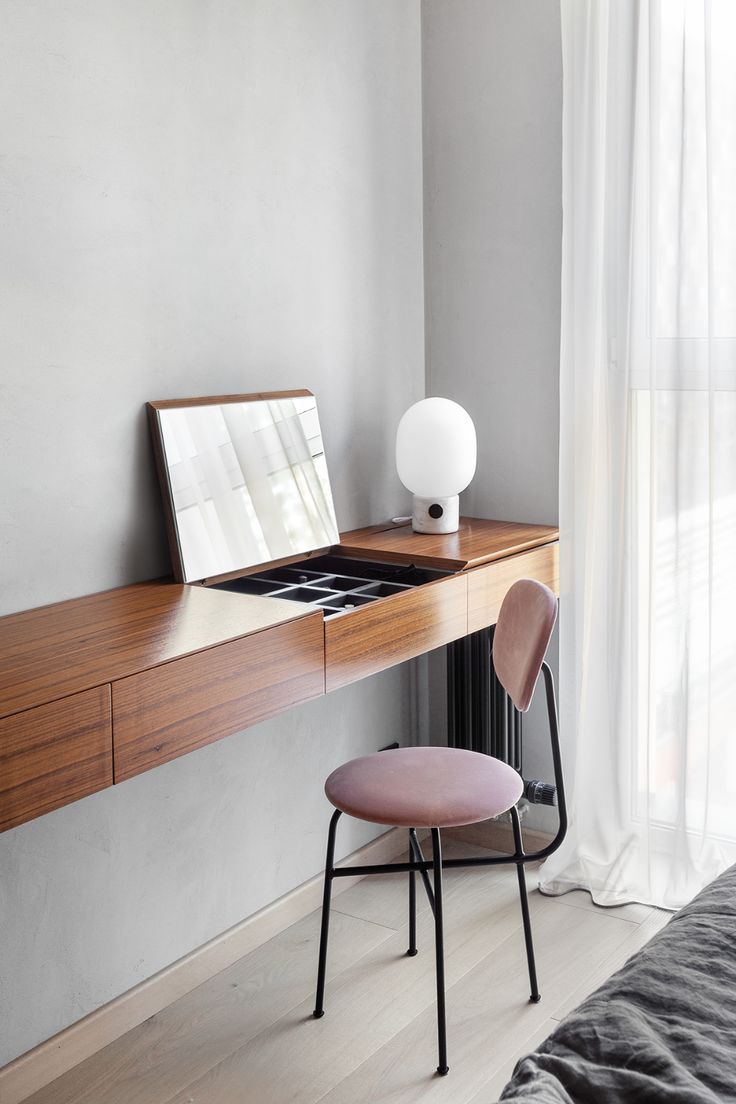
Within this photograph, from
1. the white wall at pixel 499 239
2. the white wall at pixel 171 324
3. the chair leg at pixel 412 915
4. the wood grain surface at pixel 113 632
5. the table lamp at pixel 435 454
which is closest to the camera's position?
the wood grain surface at pixel 113 632

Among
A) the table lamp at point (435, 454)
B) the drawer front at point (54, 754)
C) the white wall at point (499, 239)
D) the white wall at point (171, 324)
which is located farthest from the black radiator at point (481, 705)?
the drawer front at point (54, 754)

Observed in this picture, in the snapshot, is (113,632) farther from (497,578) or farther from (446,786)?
(497,578)

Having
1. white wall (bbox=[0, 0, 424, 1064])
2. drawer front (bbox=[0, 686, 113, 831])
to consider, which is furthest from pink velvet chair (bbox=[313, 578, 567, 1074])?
drawer front (bbox=[0, 686, 113, 831])

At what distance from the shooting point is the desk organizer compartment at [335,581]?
2135mm

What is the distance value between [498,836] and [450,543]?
34.0 inches

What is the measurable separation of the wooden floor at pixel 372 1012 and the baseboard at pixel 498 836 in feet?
0.69

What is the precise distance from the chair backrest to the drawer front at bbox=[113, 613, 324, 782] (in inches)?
16.2

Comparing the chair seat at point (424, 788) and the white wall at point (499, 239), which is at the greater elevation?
the white wall at point (499, 239)

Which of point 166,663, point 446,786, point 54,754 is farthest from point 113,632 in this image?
point 446,786

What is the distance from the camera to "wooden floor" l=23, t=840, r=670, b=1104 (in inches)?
74.0

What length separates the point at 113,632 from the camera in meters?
1.70

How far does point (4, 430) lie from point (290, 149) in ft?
3.19

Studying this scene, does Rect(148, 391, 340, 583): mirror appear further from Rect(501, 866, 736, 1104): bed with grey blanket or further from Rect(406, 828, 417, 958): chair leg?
Rect(501, 866, 736, 1104): bed with grey blanket

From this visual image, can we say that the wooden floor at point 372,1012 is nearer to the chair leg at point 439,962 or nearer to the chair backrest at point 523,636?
the chair leg at point 439,962
